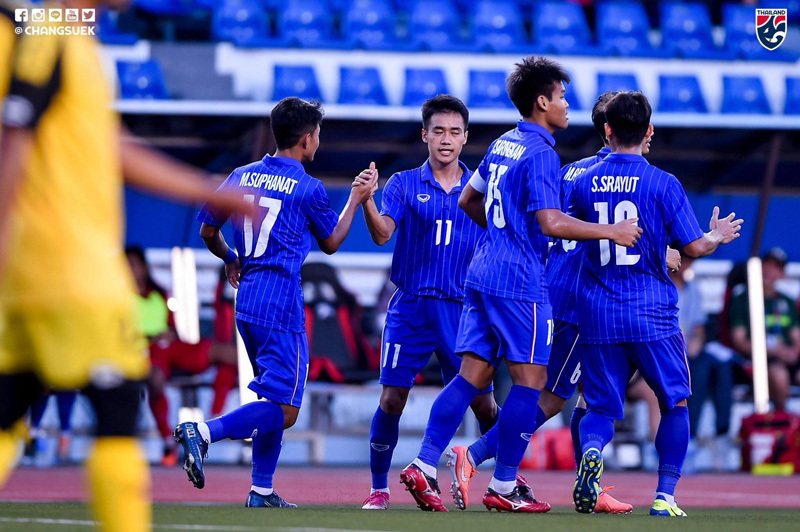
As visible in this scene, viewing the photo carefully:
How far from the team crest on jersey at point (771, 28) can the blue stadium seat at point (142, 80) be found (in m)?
7.43

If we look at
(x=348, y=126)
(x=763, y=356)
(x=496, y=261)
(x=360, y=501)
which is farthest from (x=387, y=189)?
(x=763, y=356)

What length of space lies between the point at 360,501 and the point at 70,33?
4.86 metres

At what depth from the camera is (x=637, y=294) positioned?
603cm

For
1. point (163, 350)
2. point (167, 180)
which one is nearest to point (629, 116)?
point (167, 180)

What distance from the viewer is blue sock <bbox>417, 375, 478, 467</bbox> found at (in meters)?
5.96

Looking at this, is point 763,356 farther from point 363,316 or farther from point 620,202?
point 620,202

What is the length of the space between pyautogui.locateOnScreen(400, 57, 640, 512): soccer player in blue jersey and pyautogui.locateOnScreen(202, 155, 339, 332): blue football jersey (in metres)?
0.89

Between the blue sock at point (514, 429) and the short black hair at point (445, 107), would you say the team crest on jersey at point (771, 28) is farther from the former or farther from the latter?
the blue sock at point (514, 429)

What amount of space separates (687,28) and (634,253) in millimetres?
11227

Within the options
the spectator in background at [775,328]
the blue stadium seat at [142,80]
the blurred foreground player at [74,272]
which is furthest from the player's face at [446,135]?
the blue stadium seat at [142,80]

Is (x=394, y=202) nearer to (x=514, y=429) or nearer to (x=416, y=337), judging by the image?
(x=416, y=337)

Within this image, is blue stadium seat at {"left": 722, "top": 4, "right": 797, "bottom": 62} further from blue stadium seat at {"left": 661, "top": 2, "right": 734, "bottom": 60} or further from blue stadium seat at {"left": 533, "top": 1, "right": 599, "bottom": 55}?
blue stadium seat at {"left": 533, "top": 1, "right": 599, "bottom": 55}

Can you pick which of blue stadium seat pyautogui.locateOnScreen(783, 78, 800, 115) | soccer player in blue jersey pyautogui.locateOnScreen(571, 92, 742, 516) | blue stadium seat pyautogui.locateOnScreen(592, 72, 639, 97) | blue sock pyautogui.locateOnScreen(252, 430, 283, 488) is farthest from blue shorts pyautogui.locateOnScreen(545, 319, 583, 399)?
blue stadium seat pyautogui.locateOnScreen(783, 78, 800, 115)

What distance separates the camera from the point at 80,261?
3.04m
